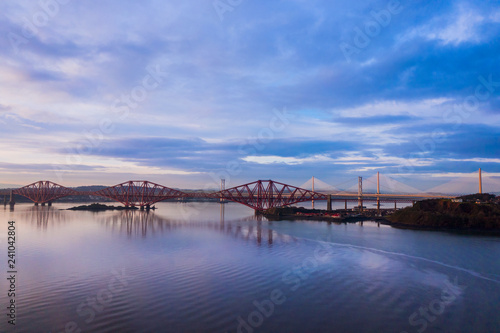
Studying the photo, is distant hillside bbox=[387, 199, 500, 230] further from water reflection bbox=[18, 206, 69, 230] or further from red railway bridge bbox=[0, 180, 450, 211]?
water reflection bbox=[18, 206, 69, 230]

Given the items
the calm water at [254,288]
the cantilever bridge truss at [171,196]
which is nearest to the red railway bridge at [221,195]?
the cantilever bridge truss at [171,196]

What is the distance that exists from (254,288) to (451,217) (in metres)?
33.5

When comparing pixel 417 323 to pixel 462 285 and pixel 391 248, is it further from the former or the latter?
pixel 391 248

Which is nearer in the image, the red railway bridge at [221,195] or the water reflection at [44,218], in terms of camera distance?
the water reflection at [44,218]

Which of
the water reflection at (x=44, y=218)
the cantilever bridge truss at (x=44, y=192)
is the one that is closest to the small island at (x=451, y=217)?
the water reflection at (x=44, y=218)

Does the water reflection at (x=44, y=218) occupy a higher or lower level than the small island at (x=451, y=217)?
lower

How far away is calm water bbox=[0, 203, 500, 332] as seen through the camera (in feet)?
32.0

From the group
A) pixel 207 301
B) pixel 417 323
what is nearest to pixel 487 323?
pixel 417 323

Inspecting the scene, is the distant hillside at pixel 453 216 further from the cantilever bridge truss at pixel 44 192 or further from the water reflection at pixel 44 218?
the cantilever bridge truss at pixel 44 192

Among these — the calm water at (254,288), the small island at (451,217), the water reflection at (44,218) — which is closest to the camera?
the calm water at (254,288)

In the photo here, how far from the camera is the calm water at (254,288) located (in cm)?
976

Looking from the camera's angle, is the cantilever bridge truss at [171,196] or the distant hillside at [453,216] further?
the cantilever bridge truss at [171,196]

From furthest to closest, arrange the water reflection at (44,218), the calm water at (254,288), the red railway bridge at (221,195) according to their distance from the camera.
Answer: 1. the red railway bridge at (221,195)
2. the water reflection at (44,218)
3. the calm water at (254,288)

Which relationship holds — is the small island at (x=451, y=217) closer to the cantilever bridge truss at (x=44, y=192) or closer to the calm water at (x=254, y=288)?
the calm water at (x=254, y=288)
